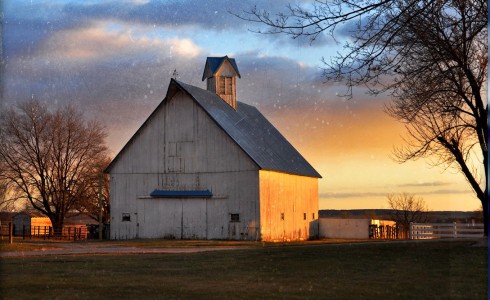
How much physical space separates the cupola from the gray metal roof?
3.11 ft

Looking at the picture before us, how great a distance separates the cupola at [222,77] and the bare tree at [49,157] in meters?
12.9

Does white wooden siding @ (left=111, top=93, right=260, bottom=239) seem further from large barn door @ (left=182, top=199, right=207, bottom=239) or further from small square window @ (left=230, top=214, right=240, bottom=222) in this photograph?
small square window @ (left=230, top=214, right=240, bottom=222)

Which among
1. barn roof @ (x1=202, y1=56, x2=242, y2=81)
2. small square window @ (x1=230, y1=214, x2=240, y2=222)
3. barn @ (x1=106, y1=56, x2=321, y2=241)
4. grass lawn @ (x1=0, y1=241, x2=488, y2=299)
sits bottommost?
grass lawn @ (x1=0, y1=241, x2=488, y2=299)

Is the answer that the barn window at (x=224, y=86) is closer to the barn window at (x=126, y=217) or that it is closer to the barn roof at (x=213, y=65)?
the barn roof at (x=213, y=65)

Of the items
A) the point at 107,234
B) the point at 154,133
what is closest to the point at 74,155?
the point at 107,234

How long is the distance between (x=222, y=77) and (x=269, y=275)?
1275 inches

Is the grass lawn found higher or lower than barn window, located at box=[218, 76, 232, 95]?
lower

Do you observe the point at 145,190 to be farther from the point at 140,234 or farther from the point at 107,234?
the point at 107,234

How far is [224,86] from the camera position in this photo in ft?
156

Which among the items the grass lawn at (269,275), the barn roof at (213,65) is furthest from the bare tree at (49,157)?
the grass lawn at (269,275)

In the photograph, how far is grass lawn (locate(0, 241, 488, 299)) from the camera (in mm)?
13391

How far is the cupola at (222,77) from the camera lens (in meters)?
47.4

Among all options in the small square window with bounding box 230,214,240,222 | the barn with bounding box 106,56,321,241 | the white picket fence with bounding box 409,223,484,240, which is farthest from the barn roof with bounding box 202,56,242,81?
the white picket fence with bounding box 409,223,484,240

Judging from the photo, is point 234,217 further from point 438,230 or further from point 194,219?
point 438,230
